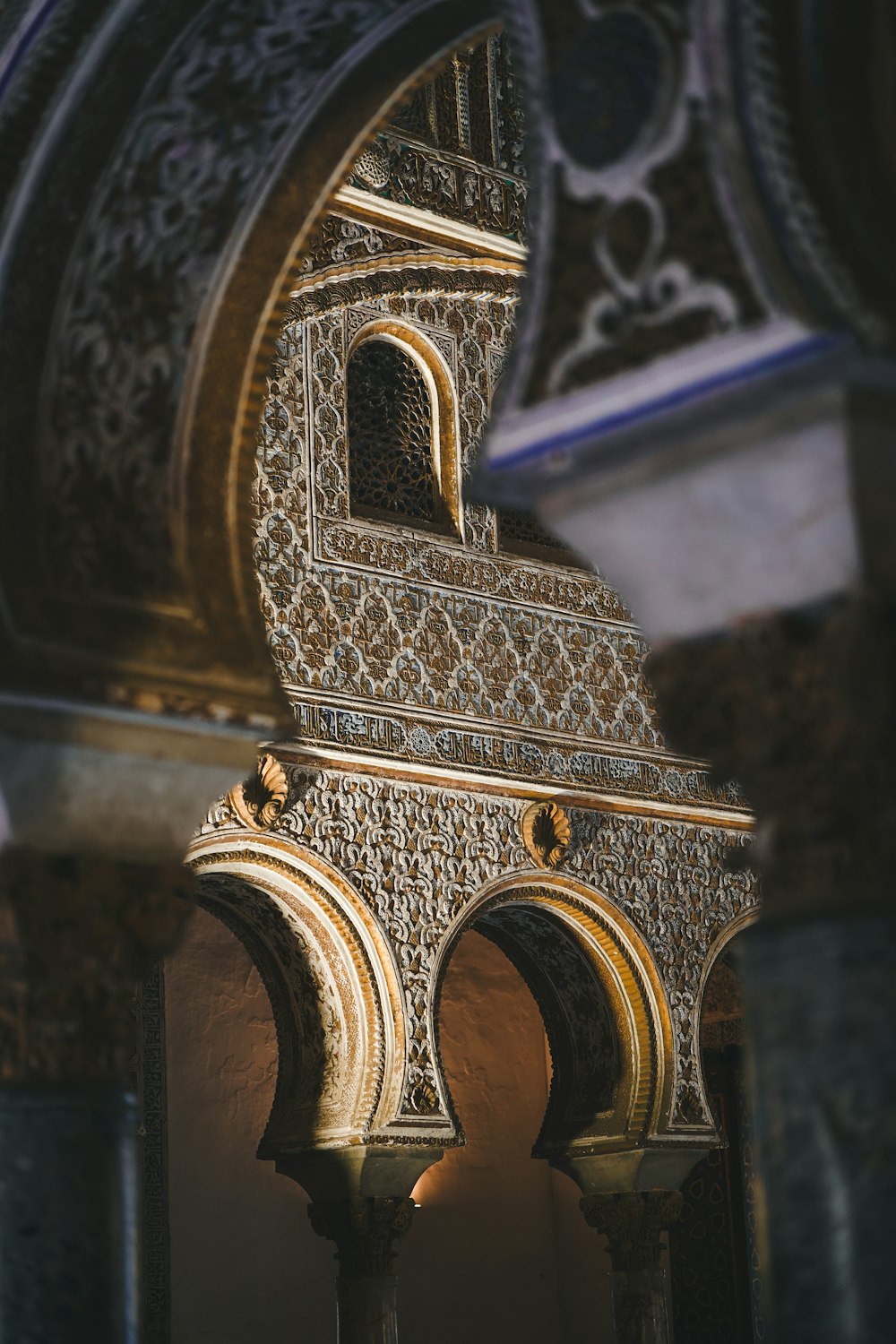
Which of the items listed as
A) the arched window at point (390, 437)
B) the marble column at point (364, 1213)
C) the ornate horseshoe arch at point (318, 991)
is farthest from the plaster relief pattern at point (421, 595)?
the marble column at point (364, 1213)

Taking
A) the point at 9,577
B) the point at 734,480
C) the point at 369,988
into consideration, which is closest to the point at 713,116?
the point at 734,480

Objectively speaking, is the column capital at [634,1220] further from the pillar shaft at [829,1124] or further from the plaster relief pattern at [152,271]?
the pillar shaft at [829,1124]

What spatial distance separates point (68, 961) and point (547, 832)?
4317 millimetres

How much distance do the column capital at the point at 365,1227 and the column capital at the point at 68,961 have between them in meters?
3.67

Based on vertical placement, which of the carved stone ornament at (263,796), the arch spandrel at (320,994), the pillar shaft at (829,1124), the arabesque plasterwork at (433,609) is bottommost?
the pillar shaft at (829,1124)

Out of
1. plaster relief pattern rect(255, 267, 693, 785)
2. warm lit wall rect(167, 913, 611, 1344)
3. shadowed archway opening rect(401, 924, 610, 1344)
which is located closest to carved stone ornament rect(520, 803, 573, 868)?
plaster relief pattern rect(255, 267, 693, 785)

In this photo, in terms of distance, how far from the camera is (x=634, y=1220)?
7.70 meters

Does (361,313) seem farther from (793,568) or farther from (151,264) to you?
(793,568)

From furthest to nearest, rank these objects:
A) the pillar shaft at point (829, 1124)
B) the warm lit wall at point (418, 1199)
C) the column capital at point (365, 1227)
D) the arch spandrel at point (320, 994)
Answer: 1. the warm lit wall at point (418, 1199)
2. the column capital at point (365, 1227)
3. the arch spandrel at point (320, 994)
4. the pillar shaft at point (829, 1124)

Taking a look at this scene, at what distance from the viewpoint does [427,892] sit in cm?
699

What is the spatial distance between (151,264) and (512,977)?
7.01m

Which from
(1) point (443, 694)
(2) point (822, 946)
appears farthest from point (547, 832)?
(2) point (822, 946)

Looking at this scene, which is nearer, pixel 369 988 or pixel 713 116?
pixel 713 116

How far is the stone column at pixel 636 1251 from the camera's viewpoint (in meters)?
7.70
